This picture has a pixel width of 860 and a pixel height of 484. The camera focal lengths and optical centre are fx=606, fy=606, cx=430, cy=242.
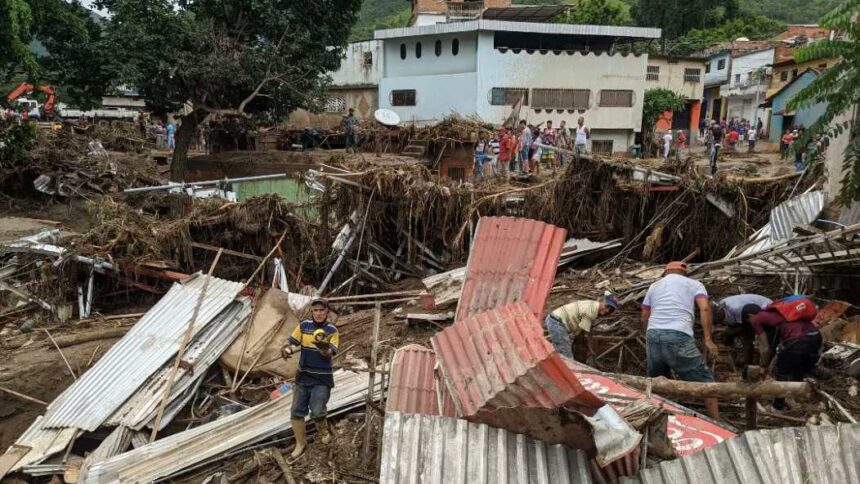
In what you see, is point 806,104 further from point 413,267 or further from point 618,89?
point 618,89

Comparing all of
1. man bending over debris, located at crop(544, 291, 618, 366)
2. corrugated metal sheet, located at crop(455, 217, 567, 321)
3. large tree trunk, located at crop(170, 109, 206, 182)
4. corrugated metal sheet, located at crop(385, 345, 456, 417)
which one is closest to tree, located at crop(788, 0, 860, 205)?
man bending over debris, located at crop(544, 291, 618, 366)

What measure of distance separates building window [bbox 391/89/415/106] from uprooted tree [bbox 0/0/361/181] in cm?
1198

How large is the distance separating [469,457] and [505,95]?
1120 inches

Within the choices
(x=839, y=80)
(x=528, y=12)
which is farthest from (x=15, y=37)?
(x=528, y=12)

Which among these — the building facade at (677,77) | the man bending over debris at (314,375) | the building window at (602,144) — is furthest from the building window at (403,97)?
the man bending over debris at (314,375)

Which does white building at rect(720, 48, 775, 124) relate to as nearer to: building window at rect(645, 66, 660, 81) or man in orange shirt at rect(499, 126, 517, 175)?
building window at rect(645, 66, 660, 81)

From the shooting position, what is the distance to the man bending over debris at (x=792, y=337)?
5012 mm

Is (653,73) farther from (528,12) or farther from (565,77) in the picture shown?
(565,77)

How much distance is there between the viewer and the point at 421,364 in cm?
448

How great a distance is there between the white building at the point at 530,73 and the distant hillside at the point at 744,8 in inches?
998

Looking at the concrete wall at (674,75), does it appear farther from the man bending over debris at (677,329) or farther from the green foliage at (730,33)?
the man bending over debris at (677,329)

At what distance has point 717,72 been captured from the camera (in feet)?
140

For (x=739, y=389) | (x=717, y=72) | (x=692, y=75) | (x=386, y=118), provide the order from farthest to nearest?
(x=717, y=72) → (x=692, y=75) → (x=386, y=118) → (x=739, y=389)

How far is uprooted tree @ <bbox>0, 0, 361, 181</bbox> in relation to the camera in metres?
16.9
